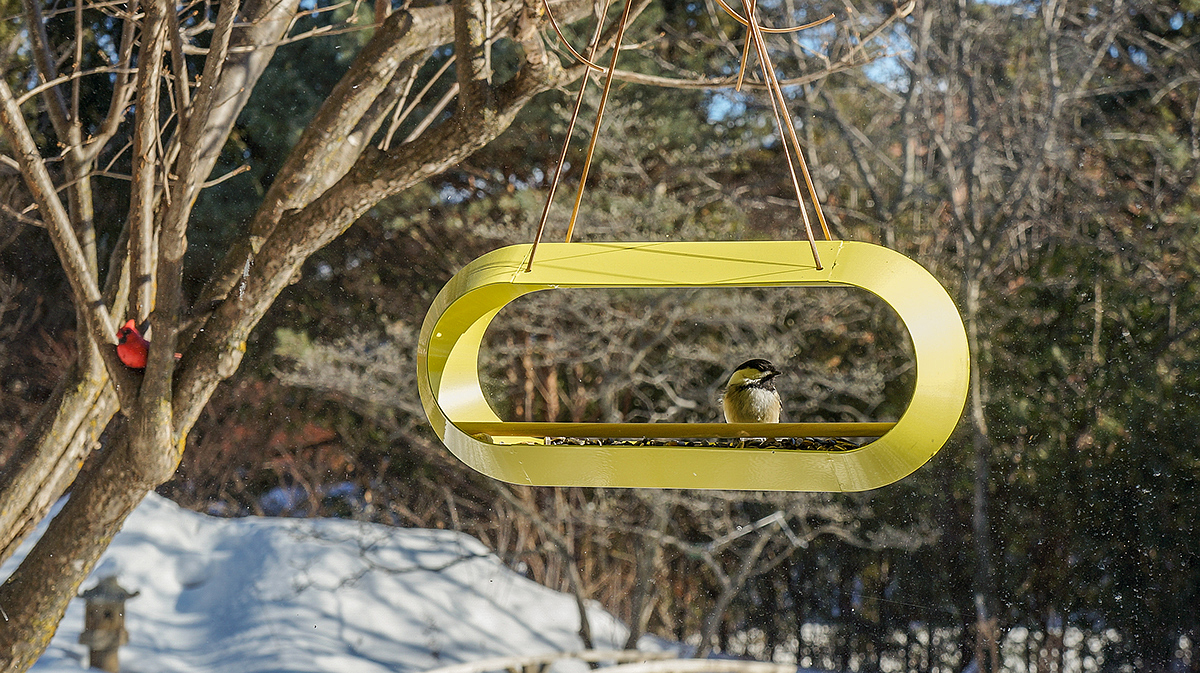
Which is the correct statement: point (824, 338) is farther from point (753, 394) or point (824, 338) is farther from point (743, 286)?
point (743, 286)

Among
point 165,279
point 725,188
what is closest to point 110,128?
point 165,279

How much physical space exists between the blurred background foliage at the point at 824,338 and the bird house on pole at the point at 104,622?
0.36 meters

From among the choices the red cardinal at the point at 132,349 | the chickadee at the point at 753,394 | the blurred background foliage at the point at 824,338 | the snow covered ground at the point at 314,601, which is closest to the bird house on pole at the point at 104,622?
the snow covered ground at the point at 314,601

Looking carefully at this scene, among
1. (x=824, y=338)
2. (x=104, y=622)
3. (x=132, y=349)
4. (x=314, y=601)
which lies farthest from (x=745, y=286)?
(x=104, y=622)

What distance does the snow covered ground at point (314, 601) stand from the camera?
2428 millimetres

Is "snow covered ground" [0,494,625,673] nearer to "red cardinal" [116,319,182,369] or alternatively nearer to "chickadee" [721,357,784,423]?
"red cardinal" [116,319,182,369]

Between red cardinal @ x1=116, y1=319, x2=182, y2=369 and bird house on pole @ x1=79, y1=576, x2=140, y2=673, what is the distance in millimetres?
1477

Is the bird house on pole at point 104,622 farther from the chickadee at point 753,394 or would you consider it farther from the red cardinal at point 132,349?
the chickadee at point 753,394

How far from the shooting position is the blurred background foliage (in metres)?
2.20

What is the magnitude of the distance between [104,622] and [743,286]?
7.45ft

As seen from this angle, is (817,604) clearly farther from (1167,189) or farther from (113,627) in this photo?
(113,627)

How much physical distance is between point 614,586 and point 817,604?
555 mm

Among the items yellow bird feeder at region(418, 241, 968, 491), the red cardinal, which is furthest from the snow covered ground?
yellow bird feeder at region(418, 241, 968, 491)

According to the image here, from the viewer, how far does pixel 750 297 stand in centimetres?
236
